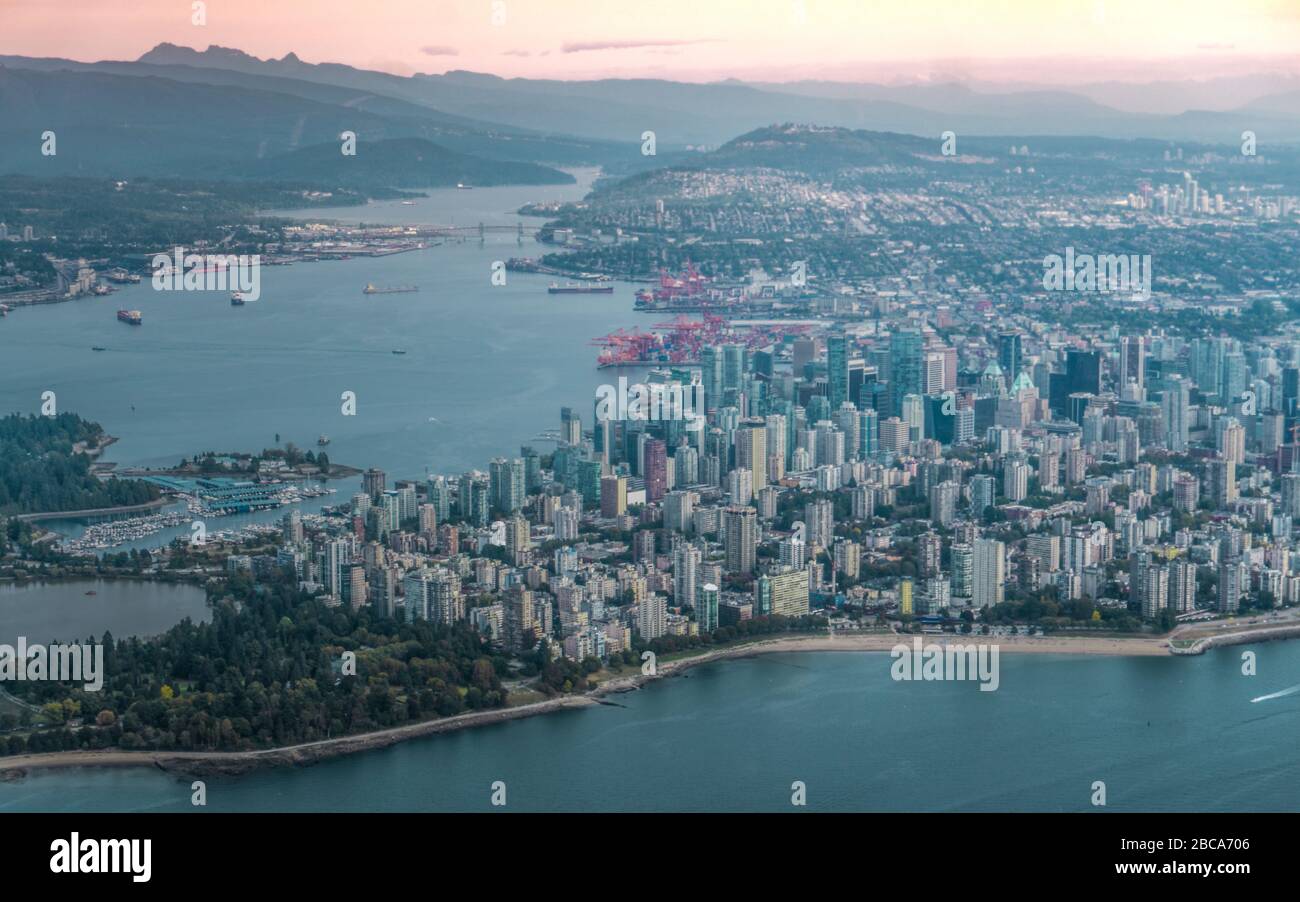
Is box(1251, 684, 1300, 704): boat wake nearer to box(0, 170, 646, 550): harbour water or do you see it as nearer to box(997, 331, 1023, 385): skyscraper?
box(0, 170, 646, 550): harbour water

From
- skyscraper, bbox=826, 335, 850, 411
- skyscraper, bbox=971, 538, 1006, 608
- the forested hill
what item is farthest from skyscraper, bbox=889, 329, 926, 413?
the forested hill

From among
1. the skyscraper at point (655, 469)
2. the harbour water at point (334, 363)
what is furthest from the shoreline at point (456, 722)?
the harbour water at point (334, 363)

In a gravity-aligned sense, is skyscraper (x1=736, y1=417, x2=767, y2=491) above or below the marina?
above

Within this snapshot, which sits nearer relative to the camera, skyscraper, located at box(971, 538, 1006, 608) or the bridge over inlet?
skyscraper, located at box(971, 538, 1006, 608)

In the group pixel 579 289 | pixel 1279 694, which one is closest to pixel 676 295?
pixel 579 289

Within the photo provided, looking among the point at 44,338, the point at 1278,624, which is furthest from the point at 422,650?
the point at 44,338
